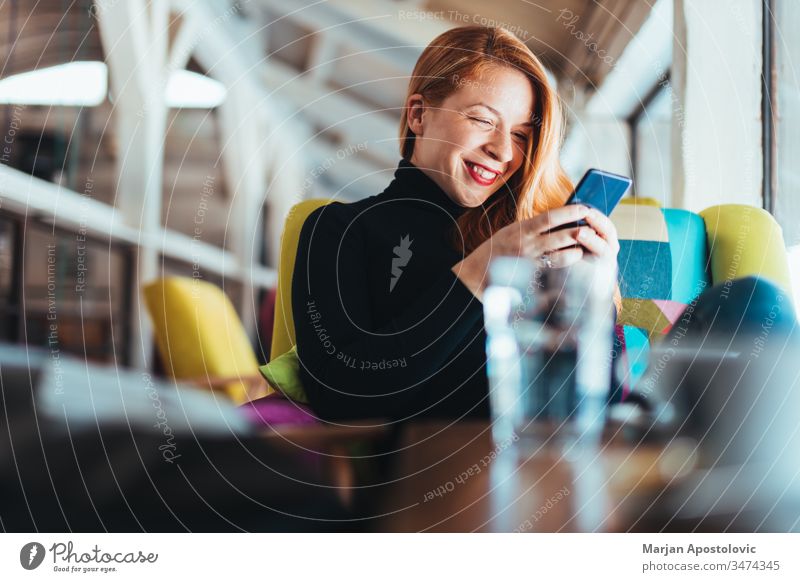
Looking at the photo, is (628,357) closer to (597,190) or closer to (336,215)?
(597,190)

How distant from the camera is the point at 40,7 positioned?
53 cm

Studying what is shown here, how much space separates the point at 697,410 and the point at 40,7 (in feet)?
2.21

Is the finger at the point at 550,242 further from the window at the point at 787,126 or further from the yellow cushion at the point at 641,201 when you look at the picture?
the window at the point at 787,126

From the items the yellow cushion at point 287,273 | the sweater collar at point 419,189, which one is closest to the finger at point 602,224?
the sweater collar at point 419,189

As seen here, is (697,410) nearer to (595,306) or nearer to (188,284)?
(595,306)

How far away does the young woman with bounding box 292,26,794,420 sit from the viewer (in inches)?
19.6

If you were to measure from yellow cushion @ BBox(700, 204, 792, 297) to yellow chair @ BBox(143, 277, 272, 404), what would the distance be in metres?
0.42

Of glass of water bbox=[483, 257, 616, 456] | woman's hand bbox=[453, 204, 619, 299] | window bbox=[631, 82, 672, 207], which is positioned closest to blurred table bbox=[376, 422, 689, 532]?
glass of water bbox=[483, 257, 616, 456]

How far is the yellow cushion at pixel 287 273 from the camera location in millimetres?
506

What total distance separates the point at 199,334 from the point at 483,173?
0.93ft

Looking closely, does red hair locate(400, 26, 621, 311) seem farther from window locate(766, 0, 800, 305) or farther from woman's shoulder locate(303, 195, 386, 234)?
window locate(766, 0, 800, 305)

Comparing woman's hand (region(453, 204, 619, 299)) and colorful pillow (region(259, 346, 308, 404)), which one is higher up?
woman's hand (region(453, 204, 619, 299))

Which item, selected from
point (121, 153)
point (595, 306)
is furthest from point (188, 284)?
point (595, 306)
